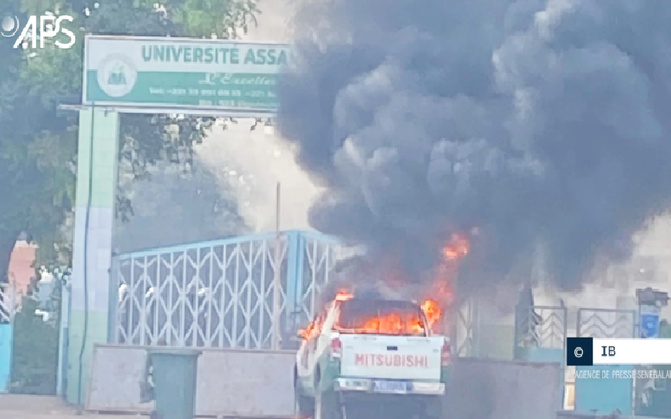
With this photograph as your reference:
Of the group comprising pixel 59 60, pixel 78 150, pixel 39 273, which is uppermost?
pixel 59 60

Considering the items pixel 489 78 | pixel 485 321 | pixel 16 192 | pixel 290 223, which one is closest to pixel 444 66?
pixel 489 78

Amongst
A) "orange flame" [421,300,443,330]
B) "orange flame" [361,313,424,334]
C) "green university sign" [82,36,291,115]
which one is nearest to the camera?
"orange flame" [361,313,424,334]

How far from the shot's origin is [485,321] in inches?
835

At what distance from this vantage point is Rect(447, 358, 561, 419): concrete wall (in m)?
19.8

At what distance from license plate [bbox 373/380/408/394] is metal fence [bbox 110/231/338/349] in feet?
15.6

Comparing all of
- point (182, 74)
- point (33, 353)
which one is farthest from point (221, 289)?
point (33, 353)

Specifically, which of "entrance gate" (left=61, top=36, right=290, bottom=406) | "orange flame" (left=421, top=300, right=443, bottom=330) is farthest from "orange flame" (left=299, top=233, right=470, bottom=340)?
"entrance gate" (left=61, top=36, right=290, bottom=406)

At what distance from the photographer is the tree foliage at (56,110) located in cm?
2328

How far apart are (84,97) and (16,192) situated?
3534 mm

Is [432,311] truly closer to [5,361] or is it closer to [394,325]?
[394,325]

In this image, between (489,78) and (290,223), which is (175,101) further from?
(290,223)

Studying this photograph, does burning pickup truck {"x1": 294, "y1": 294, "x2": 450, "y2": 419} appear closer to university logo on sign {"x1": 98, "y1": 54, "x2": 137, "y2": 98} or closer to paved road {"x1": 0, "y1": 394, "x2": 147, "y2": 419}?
paved road {"x1": 0, "y1": 394, "x2": 147, "y2": 419}

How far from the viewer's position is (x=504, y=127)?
19.7 meters
